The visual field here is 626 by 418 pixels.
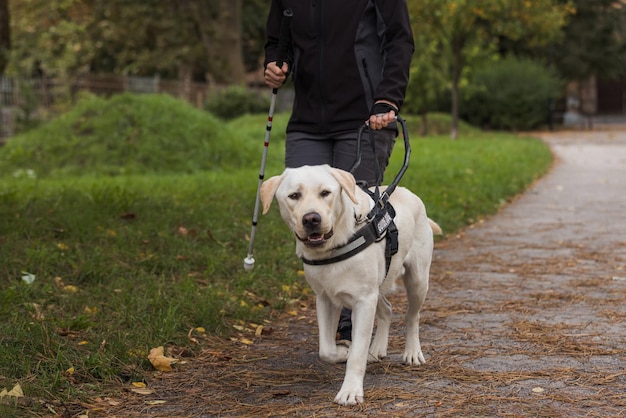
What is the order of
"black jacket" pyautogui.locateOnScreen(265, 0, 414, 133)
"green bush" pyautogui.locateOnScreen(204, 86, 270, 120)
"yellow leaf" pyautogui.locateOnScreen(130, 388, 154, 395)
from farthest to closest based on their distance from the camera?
"green bush" pyautogui.locateOnScreen(204, 86, 270, 120) → "black jacket" pyautogui.locateOnScreen(265, 0, 414, 133) → "yellow leaf" pyautogui.locateOnScreen(130, 388, 154, 395)

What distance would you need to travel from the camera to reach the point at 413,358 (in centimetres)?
495

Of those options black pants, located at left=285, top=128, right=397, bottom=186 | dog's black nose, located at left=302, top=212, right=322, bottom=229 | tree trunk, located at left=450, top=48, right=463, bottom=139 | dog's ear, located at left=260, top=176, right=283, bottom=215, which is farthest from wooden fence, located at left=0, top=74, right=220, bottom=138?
dog's black nose, located at left=302, top=212, right=322, bottom=229

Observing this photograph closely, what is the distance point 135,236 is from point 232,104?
2245 centimetres

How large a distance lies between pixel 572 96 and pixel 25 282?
152 feet

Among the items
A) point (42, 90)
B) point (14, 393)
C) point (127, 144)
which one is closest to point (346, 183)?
point (14, 393)

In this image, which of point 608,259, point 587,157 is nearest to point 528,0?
point 587,157

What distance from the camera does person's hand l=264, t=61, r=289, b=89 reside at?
513 centimetres

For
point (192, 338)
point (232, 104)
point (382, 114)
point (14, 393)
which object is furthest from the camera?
point (232, 104)

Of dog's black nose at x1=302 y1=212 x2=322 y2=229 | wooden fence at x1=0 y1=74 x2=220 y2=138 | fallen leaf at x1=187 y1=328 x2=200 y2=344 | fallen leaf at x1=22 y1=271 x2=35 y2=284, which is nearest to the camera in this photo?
dog's black nose at x1=302 y1=212 x2=322 y2=229

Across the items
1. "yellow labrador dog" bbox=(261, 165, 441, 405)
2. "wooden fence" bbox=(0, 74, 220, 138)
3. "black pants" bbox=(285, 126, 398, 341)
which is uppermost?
"black pants" bbox=(285, 126, 398, 341)

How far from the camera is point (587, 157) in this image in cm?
2238

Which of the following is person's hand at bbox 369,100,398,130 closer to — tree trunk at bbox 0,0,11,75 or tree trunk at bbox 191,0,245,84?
tree trunk at bbox 0,0,11,75

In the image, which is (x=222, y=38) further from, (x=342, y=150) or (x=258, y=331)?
(x=342, y=150)

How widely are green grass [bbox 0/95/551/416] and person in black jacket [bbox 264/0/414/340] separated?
137cm
